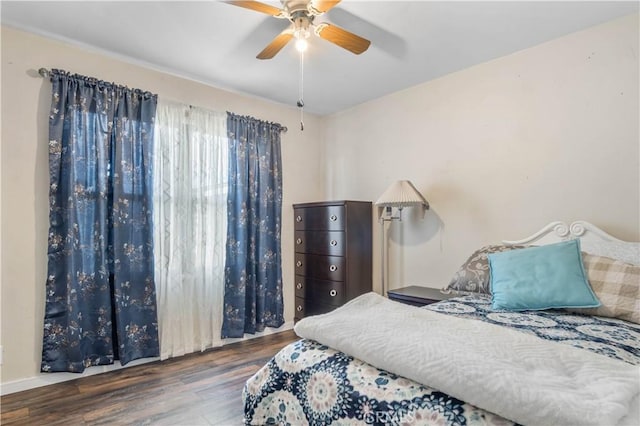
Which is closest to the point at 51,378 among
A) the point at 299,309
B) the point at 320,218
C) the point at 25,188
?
the point at 25,188

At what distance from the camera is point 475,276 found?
90.3 inches

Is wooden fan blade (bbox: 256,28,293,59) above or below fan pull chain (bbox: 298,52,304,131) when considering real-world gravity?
below

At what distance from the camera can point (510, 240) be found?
256cm

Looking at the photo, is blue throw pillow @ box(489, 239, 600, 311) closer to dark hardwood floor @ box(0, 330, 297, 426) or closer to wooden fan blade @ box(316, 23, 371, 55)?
wooden fan blade @ box(316, 23, 371, 55)

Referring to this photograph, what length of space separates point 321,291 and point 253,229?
36.2 inches

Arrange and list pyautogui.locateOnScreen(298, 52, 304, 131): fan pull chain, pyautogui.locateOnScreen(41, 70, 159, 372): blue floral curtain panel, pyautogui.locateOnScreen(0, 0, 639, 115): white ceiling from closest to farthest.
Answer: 1. pyautogui.locateOnScreen(0, 0, 639, 115): white ceiling
2. pyautogui.locateOnScreen(41, 70, 159, 372): blue floral curtain panel
3. pyautogui.locateOnScreen(298, 52, 304, 131): fan pull chain

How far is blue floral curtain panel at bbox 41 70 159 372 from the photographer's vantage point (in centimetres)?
233

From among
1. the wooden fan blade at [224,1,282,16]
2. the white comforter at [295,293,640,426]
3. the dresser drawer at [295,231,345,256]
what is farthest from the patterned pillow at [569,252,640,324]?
the wooden fan blade at [224,1,282,16]

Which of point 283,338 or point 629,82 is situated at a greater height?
point 629,82

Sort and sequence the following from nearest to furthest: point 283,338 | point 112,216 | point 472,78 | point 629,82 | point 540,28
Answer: point 629,82 < point 540,28 < point 112,216 < point 472,78 < point 283,338

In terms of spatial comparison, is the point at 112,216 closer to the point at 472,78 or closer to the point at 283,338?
the point at 283,338

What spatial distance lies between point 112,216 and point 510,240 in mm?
3011

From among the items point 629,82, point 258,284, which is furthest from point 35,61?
point 629,82

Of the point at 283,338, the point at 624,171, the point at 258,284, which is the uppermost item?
the point at 624,171
